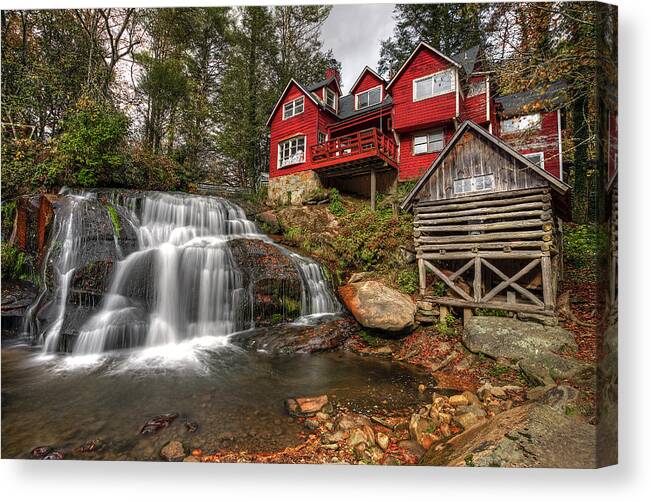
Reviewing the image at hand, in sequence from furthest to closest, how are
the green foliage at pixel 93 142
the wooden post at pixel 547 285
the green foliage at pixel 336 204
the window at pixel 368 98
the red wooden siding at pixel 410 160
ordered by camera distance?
the window at pixel 368 98 → the green foliage at pixel 336 204 → the red wooden siding at pixel 410 160 → the green foliage at pixel 93 142 → the wooden post at pixel 547 285

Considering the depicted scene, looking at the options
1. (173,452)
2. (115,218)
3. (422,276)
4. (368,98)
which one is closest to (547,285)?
(422,276)

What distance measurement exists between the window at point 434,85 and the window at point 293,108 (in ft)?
15.6

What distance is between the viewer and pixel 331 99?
1179 centimetres

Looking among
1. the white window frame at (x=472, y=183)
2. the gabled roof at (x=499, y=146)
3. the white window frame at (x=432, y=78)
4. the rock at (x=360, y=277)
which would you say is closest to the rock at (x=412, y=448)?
the rock at (x=360, y=277)

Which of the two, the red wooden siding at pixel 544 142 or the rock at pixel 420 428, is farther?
the red wooden siding at pixel 544 142

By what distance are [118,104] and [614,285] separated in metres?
8.02

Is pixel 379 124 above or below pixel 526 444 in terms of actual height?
above

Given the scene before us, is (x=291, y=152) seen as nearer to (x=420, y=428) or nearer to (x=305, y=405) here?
(x=305, y=405)

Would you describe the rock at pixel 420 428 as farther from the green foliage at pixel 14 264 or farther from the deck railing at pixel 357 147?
the deck railing at pixel 357 147

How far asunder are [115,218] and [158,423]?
494 centimetres

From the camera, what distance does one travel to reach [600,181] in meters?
2.46

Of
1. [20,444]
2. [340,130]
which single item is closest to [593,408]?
[20,444]

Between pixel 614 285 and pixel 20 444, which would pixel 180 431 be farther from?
pixel 614 285

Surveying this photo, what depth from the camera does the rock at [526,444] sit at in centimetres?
204
